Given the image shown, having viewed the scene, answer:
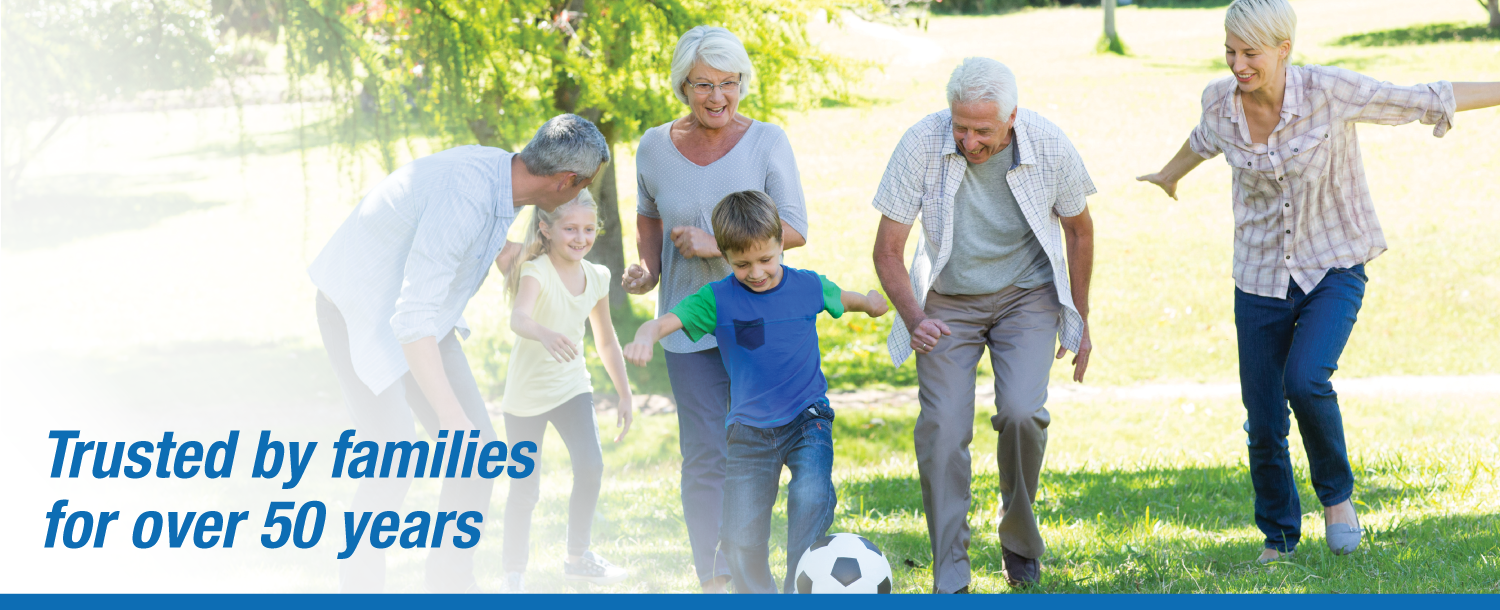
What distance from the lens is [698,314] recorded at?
369 centimetres

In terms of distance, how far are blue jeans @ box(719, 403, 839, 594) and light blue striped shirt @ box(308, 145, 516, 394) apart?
0.95 metres

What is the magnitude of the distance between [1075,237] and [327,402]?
7.79 m

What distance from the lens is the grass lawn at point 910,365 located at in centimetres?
495

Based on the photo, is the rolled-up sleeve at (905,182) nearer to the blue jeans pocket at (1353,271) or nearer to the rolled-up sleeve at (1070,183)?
the rolled-up sleeve at (1070,183)

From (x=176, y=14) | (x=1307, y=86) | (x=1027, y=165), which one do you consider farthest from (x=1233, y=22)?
(x=176, y=14)

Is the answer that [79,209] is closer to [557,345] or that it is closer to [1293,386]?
[557,345]

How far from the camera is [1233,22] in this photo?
390 cm

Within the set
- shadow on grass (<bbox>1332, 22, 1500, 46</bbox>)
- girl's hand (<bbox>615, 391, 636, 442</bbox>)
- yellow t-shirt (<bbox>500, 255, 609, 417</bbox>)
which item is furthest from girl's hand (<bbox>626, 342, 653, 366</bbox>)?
shadow on grass (<bbox>1332, 22, 1500, 46</bbox>)

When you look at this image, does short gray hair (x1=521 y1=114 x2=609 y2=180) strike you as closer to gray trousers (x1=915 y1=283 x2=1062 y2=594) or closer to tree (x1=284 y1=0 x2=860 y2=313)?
gray trousers (x1=915 y1=283 x2=1062 y2=594)

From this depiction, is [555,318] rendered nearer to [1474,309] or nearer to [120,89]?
[120,89]

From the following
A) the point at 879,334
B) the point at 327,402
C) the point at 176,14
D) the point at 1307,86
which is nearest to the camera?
the point at 1307,86

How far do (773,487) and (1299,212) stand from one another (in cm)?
196

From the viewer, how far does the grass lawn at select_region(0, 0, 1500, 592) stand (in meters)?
4.95

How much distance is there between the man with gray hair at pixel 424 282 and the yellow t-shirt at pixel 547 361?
0.32 metres
